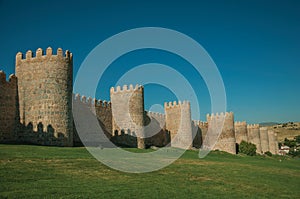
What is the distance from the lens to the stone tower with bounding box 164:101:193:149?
3712 cm

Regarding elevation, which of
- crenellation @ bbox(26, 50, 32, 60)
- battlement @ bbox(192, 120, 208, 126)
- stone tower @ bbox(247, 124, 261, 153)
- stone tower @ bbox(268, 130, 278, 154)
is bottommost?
stone tower @ bbox(268, 130, 278, 154)

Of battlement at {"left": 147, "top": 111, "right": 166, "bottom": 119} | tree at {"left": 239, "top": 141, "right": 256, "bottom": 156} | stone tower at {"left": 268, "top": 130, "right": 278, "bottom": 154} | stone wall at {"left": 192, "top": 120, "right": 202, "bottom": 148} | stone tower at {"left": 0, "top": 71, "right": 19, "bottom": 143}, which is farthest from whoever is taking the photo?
stone tower at {"left": 268, "top": 130, "right": 278, "bottom": 154}

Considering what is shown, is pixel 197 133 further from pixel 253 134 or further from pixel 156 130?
pixel 253 134

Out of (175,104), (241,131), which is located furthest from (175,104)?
(241,131)

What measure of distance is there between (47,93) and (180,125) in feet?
68.8

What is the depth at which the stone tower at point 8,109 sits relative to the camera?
19394 mm

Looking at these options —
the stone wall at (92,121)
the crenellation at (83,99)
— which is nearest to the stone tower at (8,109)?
the stone wall at (92,121)

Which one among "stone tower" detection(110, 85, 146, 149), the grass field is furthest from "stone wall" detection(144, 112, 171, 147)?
the grass field

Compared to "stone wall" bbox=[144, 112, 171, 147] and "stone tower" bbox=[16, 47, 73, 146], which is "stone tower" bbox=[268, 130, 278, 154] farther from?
"stone tower" bbox=[16, 47, 73, 146]

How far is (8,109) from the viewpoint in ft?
65.0

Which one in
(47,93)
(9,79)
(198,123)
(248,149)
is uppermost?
(9,79)

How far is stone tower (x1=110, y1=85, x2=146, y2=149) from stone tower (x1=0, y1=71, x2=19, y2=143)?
11.0m

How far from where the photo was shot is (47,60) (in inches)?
802

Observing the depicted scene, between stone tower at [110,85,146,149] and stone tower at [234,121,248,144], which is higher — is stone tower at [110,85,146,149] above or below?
above
